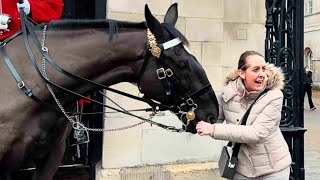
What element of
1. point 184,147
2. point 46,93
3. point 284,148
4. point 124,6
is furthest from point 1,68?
point 184,147

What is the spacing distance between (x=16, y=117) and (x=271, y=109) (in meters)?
1.63

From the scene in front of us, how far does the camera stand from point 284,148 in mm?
3543

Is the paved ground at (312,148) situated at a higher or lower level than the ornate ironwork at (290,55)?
lower

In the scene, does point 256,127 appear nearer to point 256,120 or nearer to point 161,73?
point 256,120

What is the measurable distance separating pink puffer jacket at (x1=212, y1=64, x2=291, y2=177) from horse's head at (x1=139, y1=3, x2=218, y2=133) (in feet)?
0.78

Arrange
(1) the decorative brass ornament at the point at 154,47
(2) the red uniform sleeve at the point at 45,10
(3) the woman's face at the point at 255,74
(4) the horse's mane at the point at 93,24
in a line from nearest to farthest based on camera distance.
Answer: (1) the decorative brass ornament at the point at 154,47 < (4) the horse's mane at the point at 93,24 < (3) the woman's face at the point at 255,74 < (2) the red uniform sleeve at the point at 45,10

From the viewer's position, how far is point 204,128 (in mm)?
3104

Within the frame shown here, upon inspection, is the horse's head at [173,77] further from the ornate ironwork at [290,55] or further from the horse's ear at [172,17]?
the ornate ironwork at [290,55]

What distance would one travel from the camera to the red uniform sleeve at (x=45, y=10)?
371 centimetres

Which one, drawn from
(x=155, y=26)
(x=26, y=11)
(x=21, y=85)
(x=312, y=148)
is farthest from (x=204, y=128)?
(x=312, y=148)

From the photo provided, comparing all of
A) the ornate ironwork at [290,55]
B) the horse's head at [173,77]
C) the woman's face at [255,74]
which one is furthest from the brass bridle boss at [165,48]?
the ornate ironwork at [290,55]

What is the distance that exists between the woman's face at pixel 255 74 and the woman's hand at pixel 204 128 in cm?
53

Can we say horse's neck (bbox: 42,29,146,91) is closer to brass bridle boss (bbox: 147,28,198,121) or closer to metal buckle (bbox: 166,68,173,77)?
brass bridle boss (bbox: 147,28,198,121)

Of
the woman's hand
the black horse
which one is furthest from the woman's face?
the woman's hand
